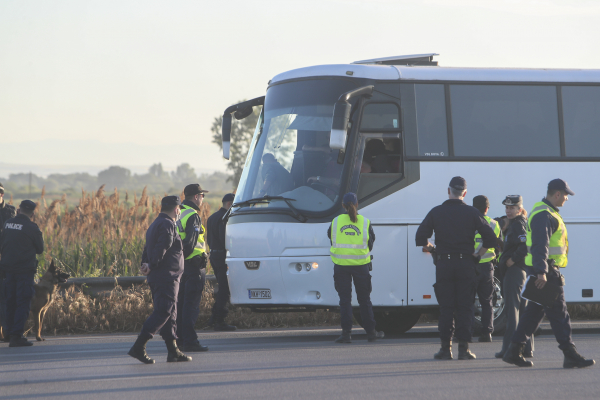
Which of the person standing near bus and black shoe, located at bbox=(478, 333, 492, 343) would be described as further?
black shoe, located at bbox=(478, 333, 492, 343)

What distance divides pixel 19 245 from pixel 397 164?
521 cm

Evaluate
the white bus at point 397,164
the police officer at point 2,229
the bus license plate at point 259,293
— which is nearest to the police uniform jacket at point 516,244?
the white bus at point 397,164

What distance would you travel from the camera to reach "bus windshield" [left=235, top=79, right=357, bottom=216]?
10.5 metres

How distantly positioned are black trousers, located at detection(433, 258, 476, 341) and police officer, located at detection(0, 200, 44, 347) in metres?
5.52

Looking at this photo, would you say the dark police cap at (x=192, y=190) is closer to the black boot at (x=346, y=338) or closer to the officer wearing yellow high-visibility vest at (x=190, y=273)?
the officer wearing yellow high-visibility vest at (x=190, y=273)

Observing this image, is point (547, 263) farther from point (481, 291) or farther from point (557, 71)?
point (557, 71)

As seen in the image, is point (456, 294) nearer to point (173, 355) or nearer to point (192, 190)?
point (173, 355)

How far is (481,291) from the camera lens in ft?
33.9

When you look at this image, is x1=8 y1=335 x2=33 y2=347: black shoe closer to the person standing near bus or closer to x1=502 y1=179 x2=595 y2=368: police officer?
Answer: the person standing near bus

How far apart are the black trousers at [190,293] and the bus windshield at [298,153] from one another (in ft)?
5.31

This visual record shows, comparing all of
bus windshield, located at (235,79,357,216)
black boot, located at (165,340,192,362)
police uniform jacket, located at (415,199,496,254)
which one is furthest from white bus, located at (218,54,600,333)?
black boot, located at (165,340,192,362)

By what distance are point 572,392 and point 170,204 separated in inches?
177

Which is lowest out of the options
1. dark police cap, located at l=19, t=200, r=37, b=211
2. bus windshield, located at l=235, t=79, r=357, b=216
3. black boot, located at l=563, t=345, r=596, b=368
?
black boot, located at l=563, t=345, r=596, b=368

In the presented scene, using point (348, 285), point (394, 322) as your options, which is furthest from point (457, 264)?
point (394, 322)
